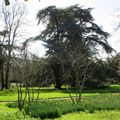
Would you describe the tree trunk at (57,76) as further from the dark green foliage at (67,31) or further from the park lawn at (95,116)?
the park lawn at (95,116)

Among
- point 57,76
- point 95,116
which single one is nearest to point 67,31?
point 57,76

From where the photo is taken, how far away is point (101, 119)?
562 inches

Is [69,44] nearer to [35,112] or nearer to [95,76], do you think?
[95,76]

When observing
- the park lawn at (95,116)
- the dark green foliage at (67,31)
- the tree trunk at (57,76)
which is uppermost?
the dark green foliage at (67,31)

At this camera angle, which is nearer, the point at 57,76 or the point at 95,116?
the point at 95,116

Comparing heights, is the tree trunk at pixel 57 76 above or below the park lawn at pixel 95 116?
above

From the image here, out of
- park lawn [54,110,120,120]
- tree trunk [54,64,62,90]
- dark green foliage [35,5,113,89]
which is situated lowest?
park lawn [54,110,120,120]

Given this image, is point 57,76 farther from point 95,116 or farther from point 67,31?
point 95,116

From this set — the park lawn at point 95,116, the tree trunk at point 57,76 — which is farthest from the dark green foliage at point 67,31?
the park lawn at point 95,116

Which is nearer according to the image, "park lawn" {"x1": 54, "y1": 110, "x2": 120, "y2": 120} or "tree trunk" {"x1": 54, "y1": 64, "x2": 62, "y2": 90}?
"park lawn" {"x1": 54, "y1": 110, "x2": 120, "y2": 120}

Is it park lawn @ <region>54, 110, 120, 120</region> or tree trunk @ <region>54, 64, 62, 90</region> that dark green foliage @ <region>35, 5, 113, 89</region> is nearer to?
tree trunk @ <region>54, 64, 62, 90</region>

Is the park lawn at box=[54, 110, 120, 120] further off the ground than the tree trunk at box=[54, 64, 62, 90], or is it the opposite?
the tree trunk at box=[54, 64, 62, 90]

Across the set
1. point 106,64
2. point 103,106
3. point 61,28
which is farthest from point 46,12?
point 103,106

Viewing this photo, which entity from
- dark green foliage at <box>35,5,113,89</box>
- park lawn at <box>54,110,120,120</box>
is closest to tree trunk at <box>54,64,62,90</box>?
dark green foliage at <box>35,5,113,89</box>
